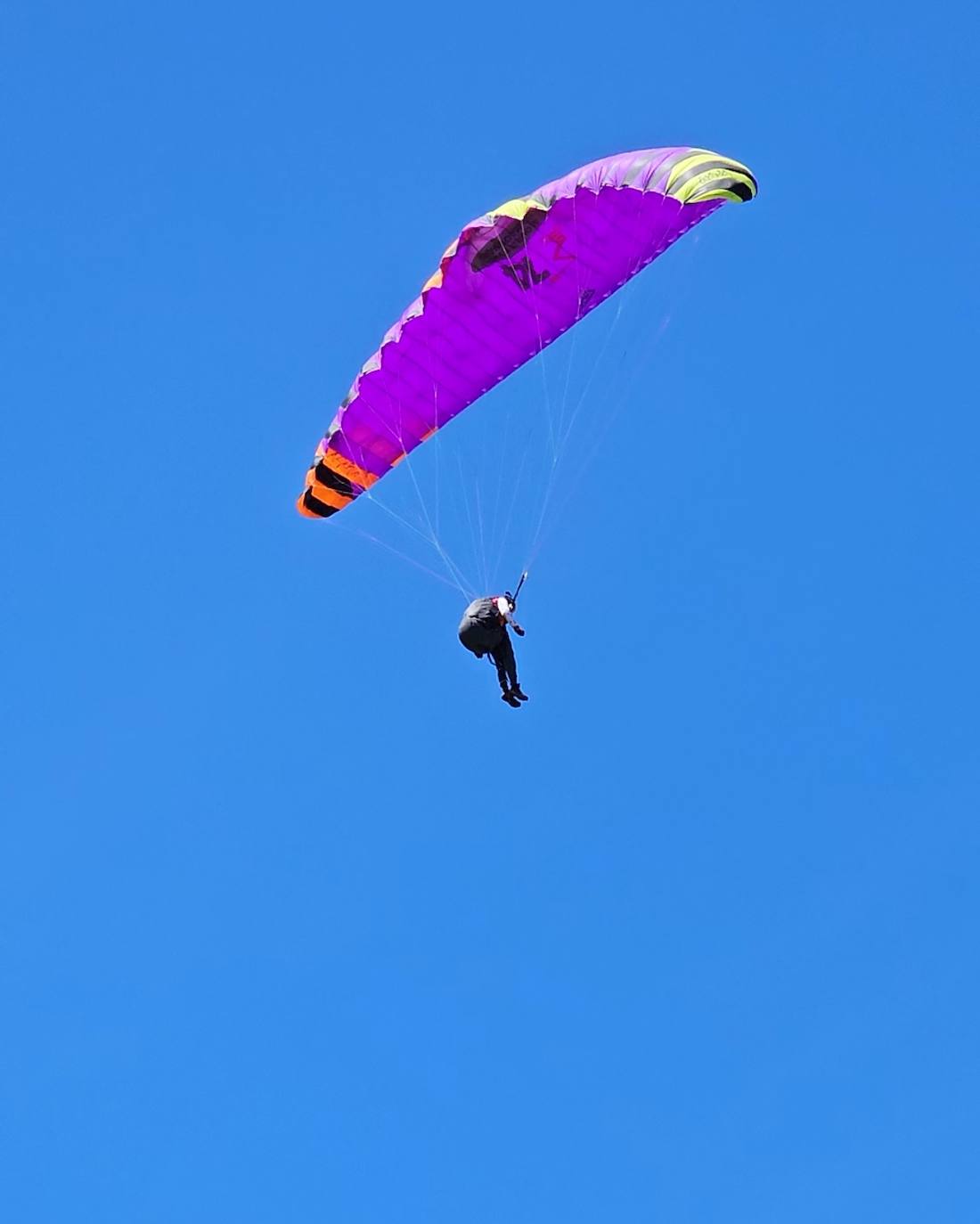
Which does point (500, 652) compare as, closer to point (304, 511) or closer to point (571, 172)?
point (304, 511)

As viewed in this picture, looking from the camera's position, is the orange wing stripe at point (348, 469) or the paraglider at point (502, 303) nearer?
the paraglider at point (502, 303)

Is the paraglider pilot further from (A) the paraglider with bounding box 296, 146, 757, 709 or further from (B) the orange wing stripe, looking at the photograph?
(B) the orange wing stripe

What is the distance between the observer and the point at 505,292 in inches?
949

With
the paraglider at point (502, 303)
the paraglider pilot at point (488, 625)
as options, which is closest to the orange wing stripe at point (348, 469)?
the paraglider at point (502, 303)

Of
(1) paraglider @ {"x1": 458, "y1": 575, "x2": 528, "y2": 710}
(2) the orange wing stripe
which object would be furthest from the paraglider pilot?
(2) the orange wing stripe

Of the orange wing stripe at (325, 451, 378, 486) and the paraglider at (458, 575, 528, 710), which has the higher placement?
the orange wing stripe at (325, 451, 378, 486)

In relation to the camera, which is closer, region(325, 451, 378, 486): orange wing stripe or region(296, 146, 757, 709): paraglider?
region(296, 146, 757, 709): paraglider

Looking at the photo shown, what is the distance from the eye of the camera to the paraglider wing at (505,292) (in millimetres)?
22281

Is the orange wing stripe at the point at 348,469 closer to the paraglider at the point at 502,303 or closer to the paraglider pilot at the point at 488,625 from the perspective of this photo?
the paraglider at the point at 502,303

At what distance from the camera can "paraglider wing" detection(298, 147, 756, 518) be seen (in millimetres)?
22281

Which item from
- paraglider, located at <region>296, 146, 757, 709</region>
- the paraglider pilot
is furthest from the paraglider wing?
the paraglider pilot

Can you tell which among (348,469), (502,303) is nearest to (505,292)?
(502,303)

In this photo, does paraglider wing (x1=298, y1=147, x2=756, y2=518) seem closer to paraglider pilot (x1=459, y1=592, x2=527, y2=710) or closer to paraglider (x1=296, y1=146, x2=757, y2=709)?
paraglider (x1=296, y1=146, x2=757, y2=709)

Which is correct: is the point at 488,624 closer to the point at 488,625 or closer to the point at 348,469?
the point at 488,625
